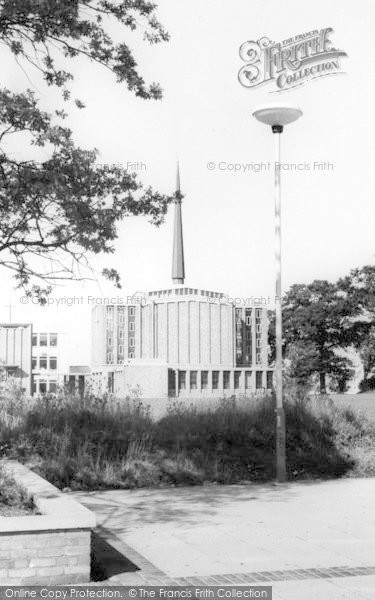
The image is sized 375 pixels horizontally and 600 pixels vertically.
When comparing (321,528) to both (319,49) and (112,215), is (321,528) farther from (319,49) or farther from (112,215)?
(319,49)

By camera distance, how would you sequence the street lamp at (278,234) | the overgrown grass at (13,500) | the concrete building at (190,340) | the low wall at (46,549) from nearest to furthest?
the low wall at (46,549) → the overgrown grass at (13,500) → the street lamp at (278,234) → the concrete building at (190,340)

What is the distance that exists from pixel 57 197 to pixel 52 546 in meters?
4.74

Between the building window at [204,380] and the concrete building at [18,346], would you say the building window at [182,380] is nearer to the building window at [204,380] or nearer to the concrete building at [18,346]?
the building window at [204,380]

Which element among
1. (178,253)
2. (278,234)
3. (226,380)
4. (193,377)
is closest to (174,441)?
(278,234)

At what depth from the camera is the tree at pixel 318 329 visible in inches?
3172

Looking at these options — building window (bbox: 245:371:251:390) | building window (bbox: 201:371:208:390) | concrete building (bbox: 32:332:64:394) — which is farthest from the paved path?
building window (bbox: 245:371:251:390)

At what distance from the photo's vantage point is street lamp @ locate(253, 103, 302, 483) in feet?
39.9

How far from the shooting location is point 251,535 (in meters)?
7.78

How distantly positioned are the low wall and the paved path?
406 mm

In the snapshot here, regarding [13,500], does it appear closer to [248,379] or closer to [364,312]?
[364,312]

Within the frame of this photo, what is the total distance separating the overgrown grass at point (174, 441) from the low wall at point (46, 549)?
17.9ft

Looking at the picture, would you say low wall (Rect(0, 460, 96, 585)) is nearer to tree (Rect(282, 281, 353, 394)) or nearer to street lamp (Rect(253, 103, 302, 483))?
street lamp (Rect(253, 103, 302, 483))

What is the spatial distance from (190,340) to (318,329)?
38687 mm

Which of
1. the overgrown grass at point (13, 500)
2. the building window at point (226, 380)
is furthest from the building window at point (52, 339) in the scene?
the overgrown grass at point (13, 500)
